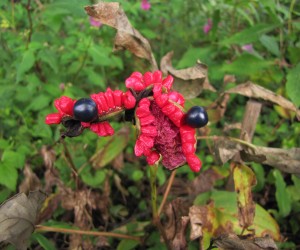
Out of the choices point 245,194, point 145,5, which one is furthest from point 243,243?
point 145,5

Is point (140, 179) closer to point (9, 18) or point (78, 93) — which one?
point (78, 93)

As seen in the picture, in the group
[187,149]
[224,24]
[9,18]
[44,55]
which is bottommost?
[224,24]

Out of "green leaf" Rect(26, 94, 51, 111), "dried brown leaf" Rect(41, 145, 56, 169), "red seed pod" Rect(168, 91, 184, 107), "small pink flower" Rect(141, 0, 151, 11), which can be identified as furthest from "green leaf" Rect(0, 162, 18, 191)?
"small pink flower" Rect(141, 0, 151, 11)

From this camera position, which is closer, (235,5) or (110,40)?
(235,5)

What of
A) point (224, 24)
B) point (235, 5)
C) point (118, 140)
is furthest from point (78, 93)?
point (224, 24)

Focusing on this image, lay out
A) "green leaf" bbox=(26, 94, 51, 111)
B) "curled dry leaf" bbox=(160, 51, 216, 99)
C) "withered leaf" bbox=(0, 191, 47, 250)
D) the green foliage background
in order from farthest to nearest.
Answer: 1. "green leaf" bbox=(26, 94, 51, 111)
2. the green foliage background
3. "curled dry leaf" bbox=(160, 51, 216, 99)
4. "withered leaf" bbox=(0, 191, 47, 250)

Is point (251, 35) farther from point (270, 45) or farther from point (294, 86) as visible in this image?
point (294, 86)

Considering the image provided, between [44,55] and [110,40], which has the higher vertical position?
[44,55]

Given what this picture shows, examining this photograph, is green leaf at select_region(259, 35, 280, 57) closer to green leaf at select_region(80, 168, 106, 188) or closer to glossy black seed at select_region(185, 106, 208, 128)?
green leaf at select_region(80, 168, 106, 188)
